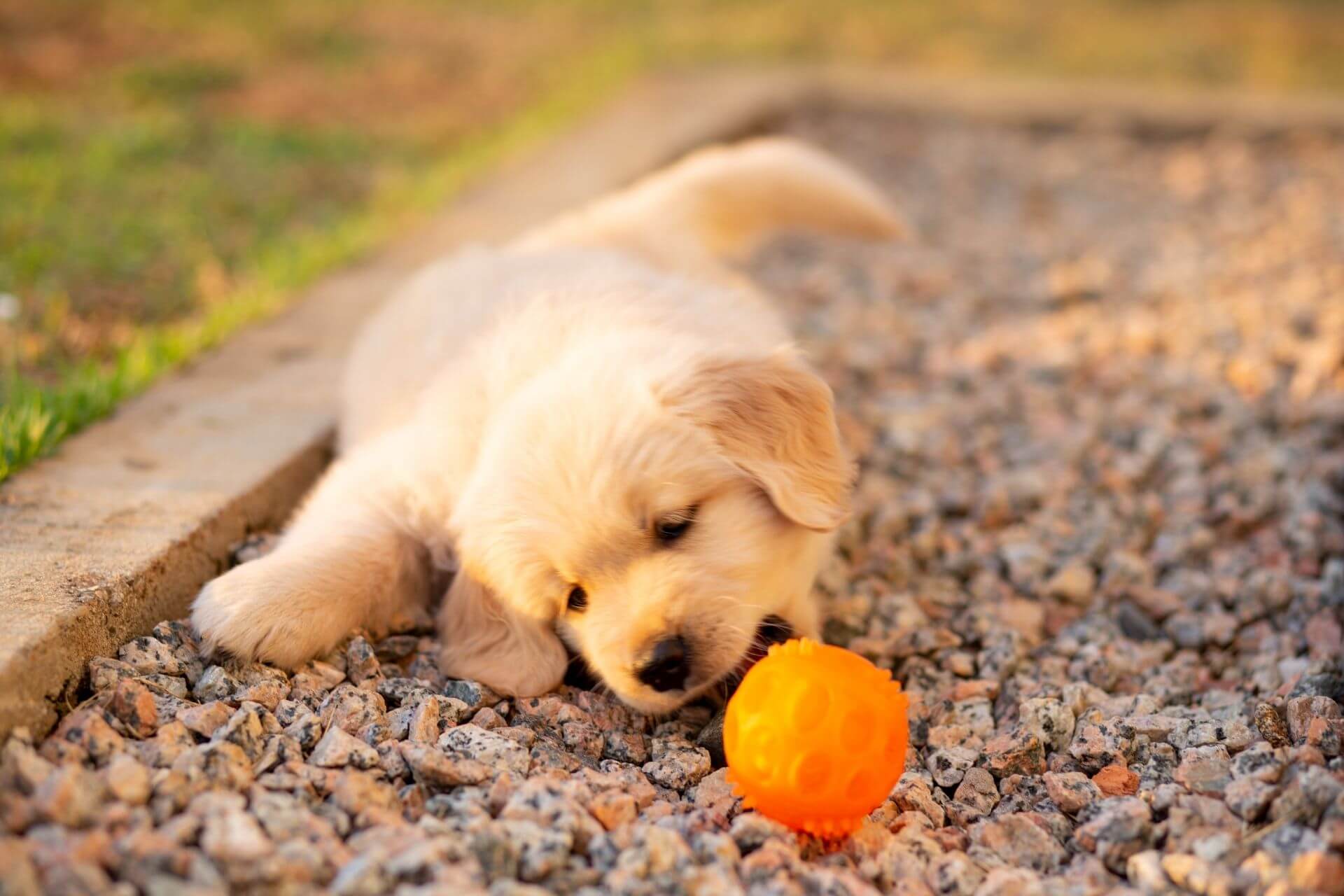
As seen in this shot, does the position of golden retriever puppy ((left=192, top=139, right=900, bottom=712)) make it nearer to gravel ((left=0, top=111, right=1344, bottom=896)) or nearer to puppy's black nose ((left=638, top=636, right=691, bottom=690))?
puppy's black nose ((left=638, top=636, right=691, bottom=690))

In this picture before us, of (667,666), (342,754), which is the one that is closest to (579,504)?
(667,666)

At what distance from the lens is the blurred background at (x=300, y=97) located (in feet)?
12.9

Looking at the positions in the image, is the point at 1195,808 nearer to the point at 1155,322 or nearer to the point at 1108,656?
the point at 1108,656

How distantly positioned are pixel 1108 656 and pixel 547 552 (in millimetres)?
1145

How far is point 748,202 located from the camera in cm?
399

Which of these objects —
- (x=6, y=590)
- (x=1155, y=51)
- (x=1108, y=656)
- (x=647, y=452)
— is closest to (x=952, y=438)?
(x=1108, y=656)

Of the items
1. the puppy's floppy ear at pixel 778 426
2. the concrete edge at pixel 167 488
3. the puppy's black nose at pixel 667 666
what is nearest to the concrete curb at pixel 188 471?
the concrete edge at pixel 167 488

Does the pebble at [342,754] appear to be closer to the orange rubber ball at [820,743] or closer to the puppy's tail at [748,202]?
the orange rubber ball at [820,743]

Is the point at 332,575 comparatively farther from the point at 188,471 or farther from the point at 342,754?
the point at 188,471

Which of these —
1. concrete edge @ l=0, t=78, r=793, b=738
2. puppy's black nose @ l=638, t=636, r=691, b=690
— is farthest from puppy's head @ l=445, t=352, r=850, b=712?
concrete edge @ l=0, t=78, r=793, b=738

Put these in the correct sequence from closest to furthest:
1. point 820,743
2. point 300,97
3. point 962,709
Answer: point 820,743 < point 962,709 < point 300,97

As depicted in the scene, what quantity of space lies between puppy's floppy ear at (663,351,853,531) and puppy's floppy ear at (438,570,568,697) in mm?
500

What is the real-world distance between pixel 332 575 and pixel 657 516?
0.68m

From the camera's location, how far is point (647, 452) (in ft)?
6.86
